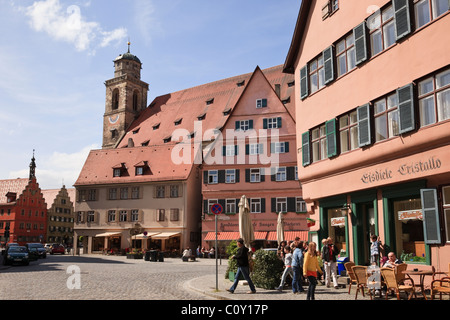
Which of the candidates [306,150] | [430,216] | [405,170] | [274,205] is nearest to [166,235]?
[274,205]

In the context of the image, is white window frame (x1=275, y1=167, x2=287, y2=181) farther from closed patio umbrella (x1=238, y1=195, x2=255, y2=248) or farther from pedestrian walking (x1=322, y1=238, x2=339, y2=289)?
pedestrian walking (x1=322, y1=238, x2=339, y2=289)

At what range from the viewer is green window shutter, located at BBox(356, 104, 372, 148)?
16609 millimetres

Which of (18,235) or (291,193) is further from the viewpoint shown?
(18,235)

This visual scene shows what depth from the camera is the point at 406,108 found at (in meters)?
14.6

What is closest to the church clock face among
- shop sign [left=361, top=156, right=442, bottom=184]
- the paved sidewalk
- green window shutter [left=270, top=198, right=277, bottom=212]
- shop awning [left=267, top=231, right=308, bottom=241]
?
green window shutter [left=270, top=198, right=277, bottom=212]

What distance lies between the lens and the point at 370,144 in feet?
54.5

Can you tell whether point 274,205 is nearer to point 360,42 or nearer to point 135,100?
point 360,42

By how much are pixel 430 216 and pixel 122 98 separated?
6426 cm

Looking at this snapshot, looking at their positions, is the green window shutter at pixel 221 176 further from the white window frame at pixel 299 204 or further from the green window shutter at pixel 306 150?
the green window shutter at pixel 306 150

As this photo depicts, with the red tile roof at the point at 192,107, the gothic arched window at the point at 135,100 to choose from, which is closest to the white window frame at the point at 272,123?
the red tile roof at the point at 192,107

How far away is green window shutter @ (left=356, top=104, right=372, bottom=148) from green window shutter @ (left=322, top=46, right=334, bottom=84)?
273 centimetres
